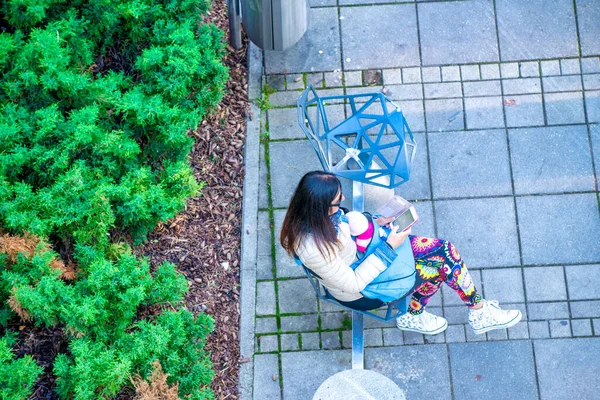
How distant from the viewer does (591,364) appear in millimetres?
5109

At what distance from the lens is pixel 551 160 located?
551 cm

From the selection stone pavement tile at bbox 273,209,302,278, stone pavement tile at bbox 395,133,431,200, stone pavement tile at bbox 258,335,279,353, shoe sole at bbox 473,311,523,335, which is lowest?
stone pavement tile at bbox 258,335,279,353

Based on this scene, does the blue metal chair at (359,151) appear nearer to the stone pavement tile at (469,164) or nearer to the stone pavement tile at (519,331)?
the stone pavement tile at (469,164)

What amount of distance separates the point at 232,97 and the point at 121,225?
1565 millimetres

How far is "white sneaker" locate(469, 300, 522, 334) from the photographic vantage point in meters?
5.02

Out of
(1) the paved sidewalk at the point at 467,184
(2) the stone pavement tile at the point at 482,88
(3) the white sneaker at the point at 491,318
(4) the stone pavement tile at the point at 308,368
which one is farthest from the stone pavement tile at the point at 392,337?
(2) the stone pavement tile at the point at 482,88

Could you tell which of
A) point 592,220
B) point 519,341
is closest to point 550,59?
point 592,220

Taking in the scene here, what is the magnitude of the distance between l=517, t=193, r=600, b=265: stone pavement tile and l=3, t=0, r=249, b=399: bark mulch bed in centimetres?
218

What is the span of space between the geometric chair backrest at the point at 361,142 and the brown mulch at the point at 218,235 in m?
0.70

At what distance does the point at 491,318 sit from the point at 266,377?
5.42ft

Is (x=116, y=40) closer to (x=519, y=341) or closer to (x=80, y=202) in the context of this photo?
(x=80, y=202)

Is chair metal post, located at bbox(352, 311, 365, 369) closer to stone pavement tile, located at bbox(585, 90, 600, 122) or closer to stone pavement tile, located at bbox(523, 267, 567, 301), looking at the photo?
stone pavement tile, located at bbox(523, 267, 567, 301)

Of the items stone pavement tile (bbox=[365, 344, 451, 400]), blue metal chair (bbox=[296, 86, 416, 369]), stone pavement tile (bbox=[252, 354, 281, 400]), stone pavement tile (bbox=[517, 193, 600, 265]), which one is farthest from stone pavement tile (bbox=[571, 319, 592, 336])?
stone pavement tile (bbox=[252, 354, 281, 400])

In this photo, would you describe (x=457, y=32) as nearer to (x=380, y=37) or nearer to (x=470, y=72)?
(x=470, y=72)
